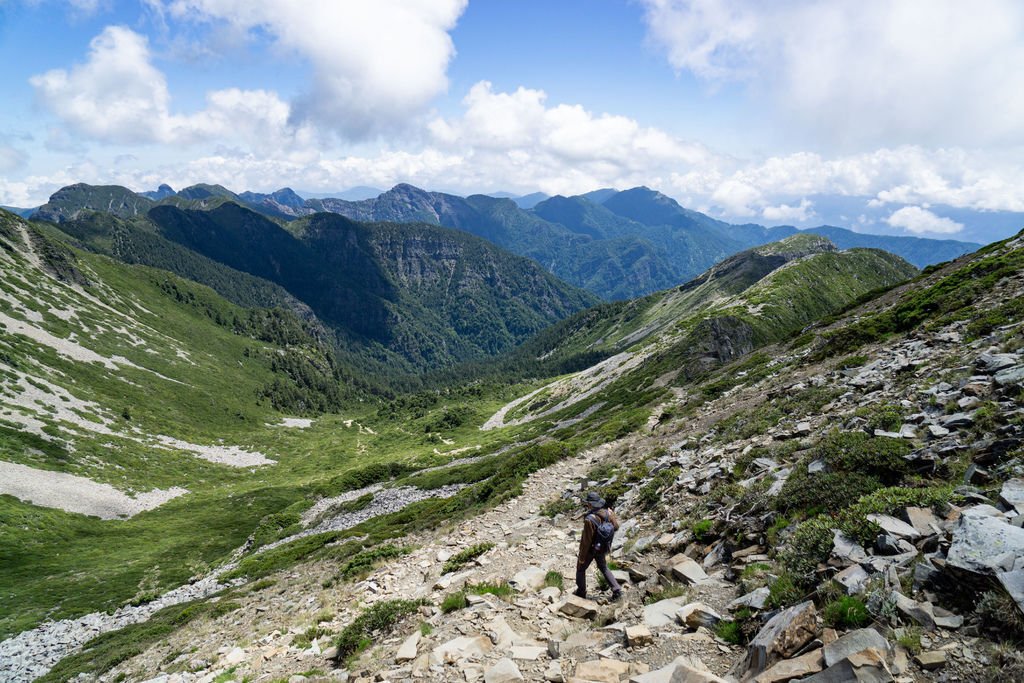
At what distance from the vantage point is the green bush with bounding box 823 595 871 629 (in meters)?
7.45

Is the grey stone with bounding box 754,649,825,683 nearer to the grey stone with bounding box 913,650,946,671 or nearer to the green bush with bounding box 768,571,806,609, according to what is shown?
the grey stone with bounding box 913,650,946,671

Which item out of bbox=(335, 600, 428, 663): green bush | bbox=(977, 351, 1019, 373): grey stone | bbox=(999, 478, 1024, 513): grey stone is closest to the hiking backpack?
bbox=(335, 600, 428, 663): green bush

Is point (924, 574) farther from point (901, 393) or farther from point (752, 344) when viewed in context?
point (752, 344)

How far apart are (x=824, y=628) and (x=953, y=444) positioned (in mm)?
7996

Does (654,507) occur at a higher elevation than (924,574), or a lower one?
lower

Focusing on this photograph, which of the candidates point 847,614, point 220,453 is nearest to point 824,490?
point 847,614

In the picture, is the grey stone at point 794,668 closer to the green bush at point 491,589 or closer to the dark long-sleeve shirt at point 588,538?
the dark long-sleeve shirt at point 588,538

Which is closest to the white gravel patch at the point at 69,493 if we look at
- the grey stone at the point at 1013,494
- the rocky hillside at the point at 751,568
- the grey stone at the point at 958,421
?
the rocky hillside at the point at 751,568

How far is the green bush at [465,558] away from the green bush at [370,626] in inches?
173

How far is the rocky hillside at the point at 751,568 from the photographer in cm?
715

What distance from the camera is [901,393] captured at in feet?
60.3

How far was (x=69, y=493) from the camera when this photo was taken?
73.7 m

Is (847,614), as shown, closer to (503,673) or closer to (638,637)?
(638,637)

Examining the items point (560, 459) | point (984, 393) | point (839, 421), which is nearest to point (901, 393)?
point (839, 421)
